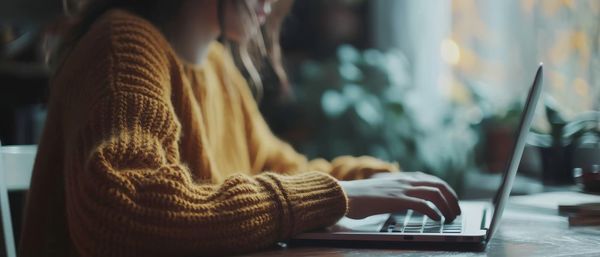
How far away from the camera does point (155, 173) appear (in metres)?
0.80

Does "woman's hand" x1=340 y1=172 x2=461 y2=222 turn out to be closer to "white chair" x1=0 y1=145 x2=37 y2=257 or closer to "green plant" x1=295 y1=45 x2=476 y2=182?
"white chair" x1=0 y1=145 x2=37 y2=257

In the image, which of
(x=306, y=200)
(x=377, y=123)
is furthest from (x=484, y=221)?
(x=377, y=123)

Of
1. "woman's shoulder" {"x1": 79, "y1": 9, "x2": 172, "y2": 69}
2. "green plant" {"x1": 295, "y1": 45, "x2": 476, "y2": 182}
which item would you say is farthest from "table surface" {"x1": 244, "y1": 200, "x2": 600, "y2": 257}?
"green plant" {"x1": 295, "y1": 45, "x2": 476, "y2": 182}

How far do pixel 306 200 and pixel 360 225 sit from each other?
12 cm

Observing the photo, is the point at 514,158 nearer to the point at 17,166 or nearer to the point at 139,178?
the point at 139,178

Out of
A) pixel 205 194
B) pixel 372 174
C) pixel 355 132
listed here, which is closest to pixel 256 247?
pixel 205 194

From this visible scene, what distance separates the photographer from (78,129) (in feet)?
2.87

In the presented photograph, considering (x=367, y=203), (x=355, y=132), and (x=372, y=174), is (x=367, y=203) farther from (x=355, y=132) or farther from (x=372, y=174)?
(x=355, y=132)

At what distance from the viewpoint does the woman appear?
782 millimetres

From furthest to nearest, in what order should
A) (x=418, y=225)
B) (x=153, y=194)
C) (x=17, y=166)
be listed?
1. (x=17, y=166)
2. (x=418, y=225)
3. (x=153, y=194)

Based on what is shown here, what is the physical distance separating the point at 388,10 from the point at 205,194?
2131mm

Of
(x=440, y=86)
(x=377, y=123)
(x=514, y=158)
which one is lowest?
(x=514, y=158)

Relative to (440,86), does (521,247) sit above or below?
below

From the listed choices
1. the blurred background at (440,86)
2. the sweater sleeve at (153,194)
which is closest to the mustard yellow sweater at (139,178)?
the sweater sleeve at (153,194)
